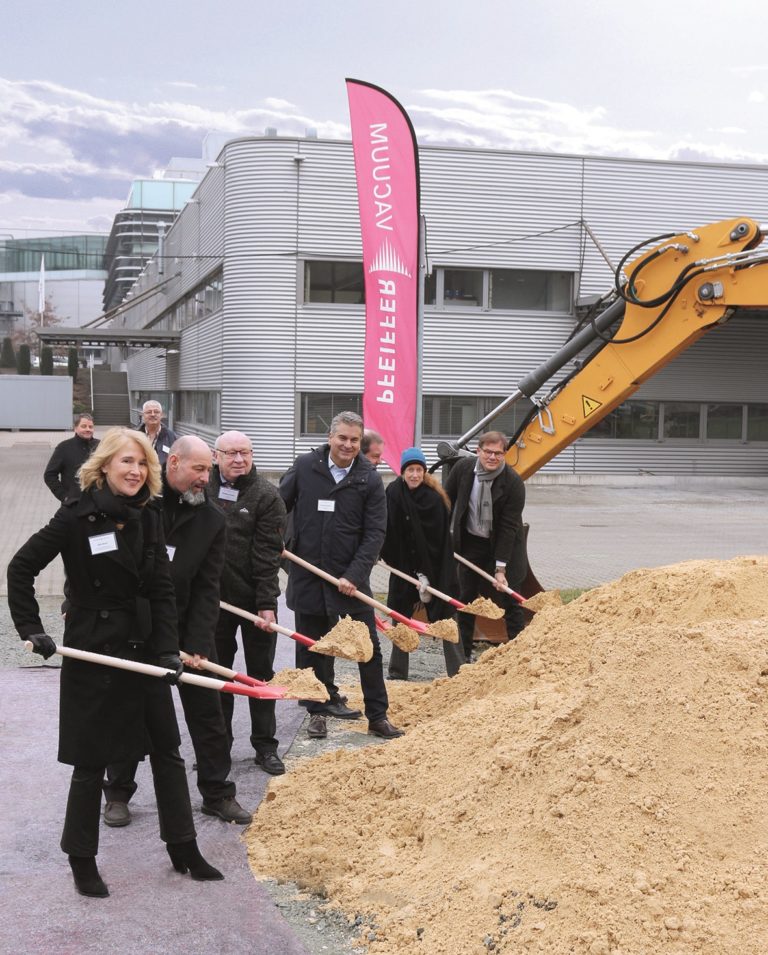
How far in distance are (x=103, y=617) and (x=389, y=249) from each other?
8181mm

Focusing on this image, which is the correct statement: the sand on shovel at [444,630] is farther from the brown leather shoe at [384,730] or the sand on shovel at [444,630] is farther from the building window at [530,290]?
the building window at [530,290]

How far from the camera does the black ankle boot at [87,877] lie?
4.48 m

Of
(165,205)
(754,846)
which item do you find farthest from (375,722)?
(165,205)

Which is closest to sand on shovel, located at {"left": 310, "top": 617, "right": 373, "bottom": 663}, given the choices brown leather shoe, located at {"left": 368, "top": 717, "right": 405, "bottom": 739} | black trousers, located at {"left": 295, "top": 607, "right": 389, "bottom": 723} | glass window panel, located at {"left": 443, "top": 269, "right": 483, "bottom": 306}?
black trousers, located at {"left": 295, "top": 607, "right": 389, "bottom": 723}

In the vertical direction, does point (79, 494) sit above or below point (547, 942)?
above

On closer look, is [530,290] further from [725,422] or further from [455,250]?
[725,422]

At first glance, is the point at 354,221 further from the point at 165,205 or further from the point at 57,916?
the point at 165,205

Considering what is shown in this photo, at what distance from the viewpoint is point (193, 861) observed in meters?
4.68

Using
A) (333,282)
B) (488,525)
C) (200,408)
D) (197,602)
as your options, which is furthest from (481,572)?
(200,408)

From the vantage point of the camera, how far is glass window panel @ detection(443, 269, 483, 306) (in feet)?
85.7

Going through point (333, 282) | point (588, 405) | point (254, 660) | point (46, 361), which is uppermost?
point (333, 282)

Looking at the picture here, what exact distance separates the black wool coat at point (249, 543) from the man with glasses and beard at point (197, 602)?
684 mm

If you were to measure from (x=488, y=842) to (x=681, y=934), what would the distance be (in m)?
0.94

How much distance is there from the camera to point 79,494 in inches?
181
